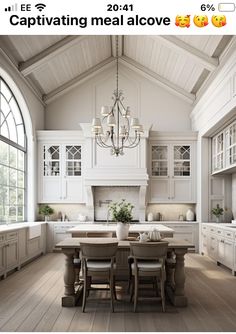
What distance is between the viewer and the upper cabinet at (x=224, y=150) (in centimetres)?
755

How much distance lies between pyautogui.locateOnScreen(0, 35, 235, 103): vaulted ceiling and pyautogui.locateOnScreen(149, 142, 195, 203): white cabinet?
59.3 inches

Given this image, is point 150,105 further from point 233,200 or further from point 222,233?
point 222,233

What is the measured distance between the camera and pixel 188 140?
9625 millimetres

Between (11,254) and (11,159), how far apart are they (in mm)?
2125

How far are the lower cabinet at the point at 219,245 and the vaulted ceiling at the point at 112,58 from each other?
117 inches

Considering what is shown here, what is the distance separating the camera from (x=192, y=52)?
7.47 metres

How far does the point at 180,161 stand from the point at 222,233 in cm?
266

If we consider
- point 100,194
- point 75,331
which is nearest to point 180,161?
point 100,194

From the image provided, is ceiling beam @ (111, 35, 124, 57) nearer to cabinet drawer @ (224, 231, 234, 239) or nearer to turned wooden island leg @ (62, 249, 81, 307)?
cabinet drawer @ (224, 231, 234, 239)

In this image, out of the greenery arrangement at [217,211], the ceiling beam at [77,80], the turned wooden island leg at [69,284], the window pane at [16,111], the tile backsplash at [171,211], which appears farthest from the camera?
the ceiling beam at [77,80]

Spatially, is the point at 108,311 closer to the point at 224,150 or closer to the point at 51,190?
the point at 224,150

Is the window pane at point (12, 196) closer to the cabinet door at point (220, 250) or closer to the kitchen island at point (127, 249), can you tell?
the kitchen island at point (127, 249)

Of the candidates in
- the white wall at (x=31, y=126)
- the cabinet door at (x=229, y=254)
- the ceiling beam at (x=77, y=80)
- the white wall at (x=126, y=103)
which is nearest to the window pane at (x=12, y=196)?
the white wall at (x=31, y=126)

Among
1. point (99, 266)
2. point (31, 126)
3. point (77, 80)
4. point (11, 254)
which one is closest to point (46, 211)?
point (31, 126)
